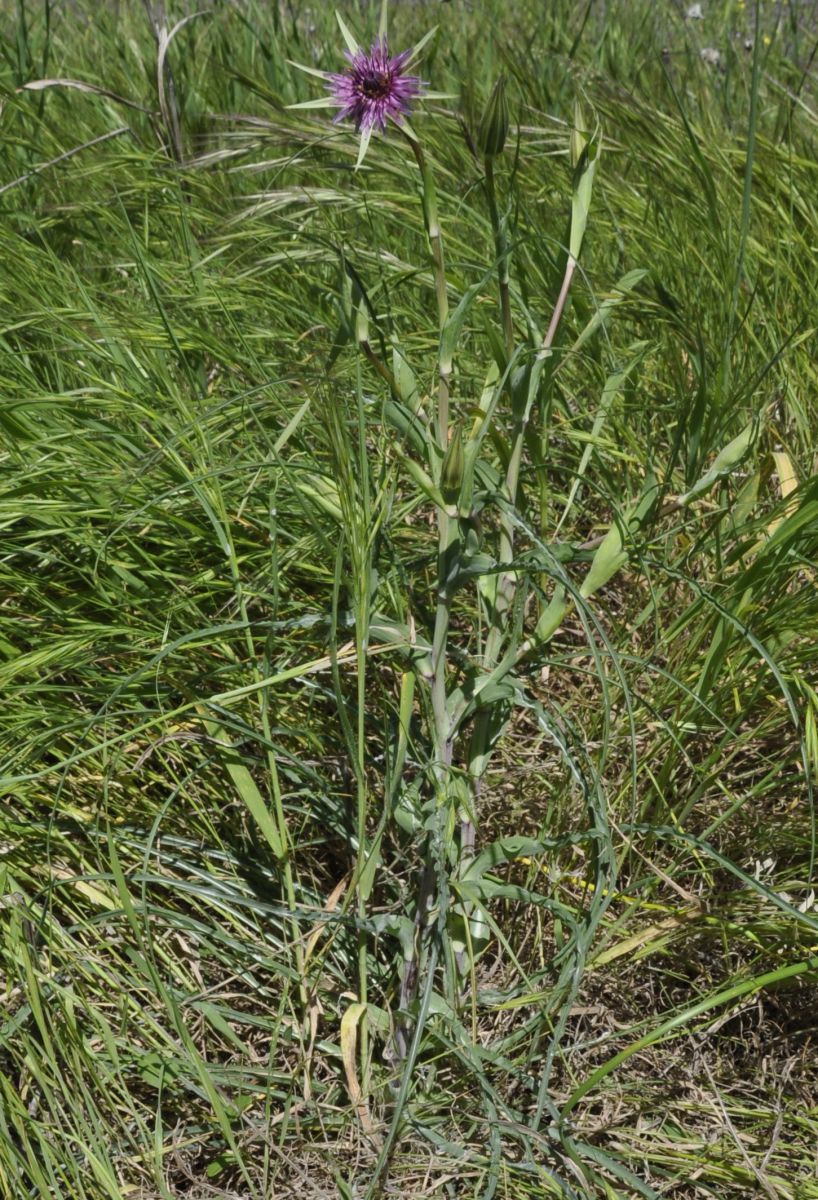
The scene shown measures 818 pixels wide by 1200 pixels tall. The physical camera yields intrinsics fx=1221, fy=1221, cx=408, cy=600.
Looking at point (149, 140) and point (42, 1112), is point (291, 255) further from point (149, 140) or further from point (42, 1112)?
point (149, 140)

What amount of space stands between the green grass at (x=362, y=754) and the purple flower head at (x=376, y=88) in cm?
6

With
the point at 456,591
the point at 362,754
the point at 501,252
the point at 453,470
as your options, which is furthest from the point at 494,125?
the point at 362,754

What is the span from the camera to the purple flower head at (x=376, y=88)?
100cm

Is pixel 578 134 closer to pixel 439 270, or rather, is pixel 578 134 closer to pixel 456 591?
pixel 439 270

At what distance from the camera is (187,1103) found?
1.18 metres

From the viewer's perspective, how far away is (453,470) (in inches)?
39.9

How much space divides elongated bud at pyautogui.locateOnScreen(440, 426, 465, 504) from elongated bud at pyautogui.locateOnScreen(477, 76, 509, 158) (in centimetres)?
23

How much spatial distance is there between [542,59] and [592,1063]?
7.44ft

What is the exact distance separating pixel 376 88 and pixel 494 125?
4.2 inches

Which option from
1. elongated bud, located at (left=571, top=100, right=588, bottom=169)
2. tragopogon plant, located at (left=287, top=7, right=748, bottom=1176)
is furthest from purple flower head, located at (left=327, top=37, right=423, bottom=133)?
elongated bud, located at (left=571, top=100, right=588, bottom=169)

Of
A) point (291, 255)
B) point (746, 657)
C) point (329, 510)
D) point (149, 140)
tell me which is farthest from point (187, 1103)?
point (149, 140)

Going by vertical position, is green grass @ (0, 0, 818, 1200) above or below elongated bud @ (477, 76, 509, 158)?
below

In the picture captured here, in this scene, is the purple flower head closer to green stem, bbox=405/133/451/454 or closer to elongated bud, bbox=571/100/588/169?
green stem, bbox=405/133/451/454

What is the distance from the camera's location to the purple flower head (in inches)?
39.4
